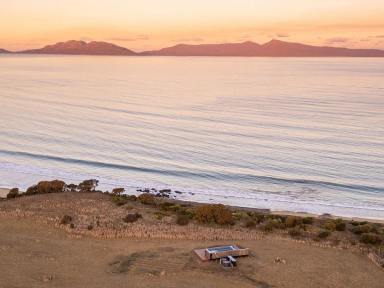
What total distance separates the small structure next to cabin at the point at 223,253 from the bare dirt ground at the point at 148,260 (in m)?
0.35

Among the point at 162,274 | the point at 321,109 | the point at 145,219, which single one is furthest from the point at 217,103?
the point at 162,274

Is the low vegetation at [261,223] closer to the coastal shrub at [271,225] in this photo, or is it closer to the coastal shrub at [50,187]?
the coastal shrub at [271,225]

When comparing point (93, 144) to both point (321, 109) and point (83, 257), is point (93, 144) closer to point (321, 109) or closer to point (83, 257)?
point (83, 257)

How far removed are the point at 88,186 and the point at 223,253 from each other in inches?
Answer: 756

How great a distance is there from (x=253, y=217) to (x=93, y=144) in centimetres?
3105

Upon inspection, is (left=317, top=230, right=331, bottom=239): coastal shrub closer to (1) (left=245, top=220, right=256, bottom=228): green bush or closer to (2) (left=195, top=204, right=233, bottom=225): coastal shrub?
(1) (left=245, top=220, right=256, bottom=228): green bush

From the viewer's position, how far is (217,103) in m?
91.9

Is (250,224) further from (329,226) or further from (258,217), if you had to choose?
(329,226)

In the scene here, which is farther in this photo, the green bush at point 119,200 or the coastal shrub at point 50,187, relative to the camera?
the coastal shrub at point 50,187

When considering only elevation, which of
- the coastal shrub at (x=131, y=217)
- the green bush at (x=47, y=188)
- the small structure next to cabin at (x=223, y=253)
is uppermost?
the small structure next to cabin at (x=223, y=253)

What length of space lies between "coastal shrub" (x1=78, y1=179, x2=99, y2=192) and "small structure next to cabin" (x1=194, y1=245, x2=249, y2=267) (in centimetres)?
1672

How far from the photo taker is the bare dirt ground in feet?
70.8

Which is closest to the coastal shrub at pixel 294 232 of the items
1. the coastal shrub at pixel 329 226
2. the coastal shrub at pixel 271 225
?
the coastal shrub at pixel 271 225

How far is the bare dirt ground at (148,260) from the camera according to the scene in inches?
850
